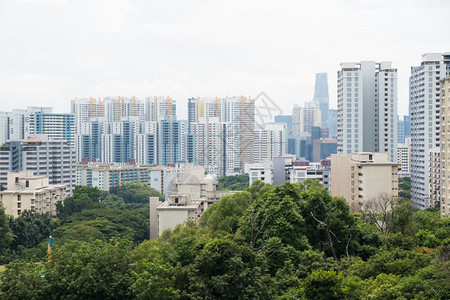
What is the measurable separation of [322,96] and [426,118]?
33.2 m

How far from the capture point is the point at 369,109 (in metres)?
24.4

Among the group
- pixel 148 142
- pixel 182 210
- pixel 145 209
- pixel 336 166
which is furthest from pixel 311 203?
pixel 148 142

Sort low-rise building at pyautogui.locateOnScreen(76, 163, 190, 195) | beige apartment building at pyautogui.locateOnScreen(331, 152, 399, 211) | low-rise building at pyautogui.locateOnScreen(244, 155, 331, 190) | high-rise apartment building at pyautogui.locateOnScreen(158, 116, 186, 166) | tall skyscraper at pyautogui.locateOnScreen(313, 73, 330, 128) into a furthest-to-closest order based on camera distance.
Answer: tall skyscraper at pyautogui.locateOnScreen(313, 73, 330, 128), high-rise apartment building at pyautogui.locateOnScreen(158, 116, 186, 166), low-rise building at pyautogui.locateOnScreen(76, 163, 190, 195), low-rise building at pyautogui.locateOnScreen(244, 155, 331, 190), beige apartment building at pyautogui.locateOnScreen(331, 152, 399, 211)

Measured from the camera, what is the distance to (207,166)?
35812 millimetres

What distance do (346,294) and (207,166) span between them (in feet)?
96.6

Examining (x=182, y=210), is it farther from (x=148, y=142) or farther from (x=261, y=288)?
(x=148, y=142)

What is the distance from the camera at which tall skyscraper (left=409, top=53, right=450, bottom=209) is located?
2228 centimetres

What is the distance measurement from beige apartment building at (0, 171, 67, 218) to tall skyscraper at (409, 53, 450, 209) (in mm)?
13295

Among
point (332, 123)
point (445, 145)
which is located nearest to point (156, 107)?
point (332, 123)

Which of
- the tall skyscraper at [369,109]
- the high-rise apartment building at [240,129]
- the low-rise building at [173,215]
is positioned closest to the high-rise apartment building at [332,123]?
the high-rise apartment building at [240,129]

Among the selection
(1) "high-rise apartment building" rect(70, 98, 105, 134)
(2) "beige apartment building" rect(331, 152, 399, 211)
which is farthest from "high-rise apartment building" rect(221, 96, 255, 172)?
(2) "beige apartment building" rect(331, 152, 399, 211)

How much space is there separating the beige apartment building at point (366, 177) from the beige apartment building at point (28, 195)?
9.57 m

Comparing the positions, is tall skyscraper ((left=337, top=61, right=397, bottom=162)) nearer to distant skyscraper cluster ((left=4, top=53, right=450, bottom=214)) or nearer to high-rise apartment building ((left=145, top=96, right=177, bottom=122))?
distant skyscraper cluster ((left=4, top=53, right=450, bottom=214))

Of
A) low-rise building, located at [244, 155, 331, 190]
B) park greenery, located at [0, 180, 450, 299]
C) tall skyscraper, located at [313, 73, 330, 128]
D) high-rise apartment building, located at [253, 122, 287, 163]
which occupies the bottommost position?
park greenery, located at [0, 180, 450, 299]
